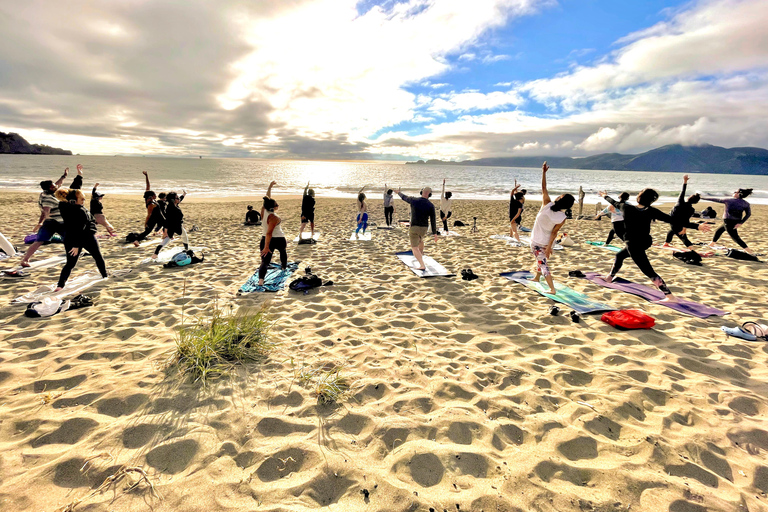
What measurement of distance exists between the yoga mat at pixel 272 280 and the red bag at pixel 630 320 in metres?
6.06

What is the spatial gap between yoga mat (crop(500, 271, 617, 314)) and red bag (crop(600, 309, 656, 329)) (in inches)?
15.5

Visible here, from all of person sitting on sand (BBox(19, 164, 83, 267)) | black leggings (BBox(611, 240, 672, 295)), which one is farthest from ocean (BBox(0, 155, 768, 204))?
black leggings (BBox(611, 240, 672, 295))

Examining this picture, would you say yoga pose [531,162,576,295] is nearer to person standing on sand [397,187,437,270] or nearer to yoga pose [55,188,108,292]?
person standing on sand [397,187,437,270]

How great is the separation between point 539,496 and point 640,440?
4.19 ft

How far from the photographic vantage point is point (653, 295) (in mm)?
6125

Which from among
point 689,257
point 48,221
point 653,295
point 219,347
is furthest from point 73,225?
point 689,257

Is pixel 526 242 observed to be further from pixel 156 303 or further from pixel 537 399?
pixel 156 303

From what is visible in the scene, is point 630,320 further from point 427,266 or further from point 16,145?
point 16,145

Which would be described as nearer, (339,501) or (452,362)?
(339,501)

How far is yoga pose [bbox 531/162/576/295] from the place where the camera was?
5.78 metres

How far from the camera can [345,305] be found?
5.62 m

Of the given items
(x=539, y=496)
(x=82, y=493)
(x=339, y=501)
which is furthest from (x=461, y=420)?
(x=82, y=493)

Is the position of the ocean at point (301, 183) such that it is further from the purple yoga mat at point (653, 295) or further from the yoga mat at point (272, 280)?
the yoga mat at point (272, 280)

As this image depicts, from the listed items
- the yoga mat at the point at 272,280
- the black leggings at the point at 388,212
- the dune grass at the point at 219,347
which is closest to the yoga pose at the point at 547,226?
the dune grass at the point at 219,347
